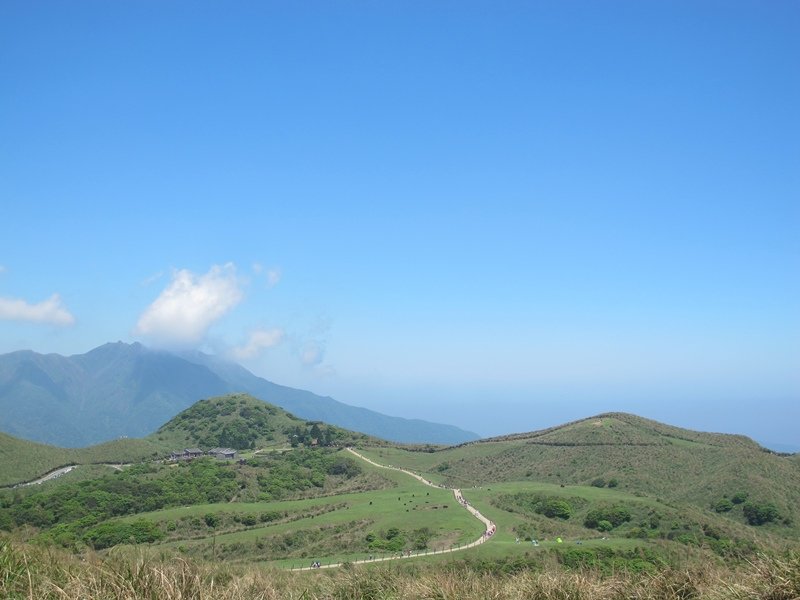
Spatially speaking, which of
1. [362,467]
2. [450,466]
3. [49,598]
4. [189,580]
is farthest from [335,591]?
[450,466]

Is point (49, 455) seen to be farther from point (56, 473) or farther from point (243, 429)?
point (243, 429)

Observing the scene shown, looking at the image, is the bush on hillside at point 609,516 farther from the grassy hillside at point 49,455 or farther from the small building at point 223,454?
the grassy hillside at point 49,455

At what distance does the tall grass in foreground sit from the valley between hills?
1.72 ft

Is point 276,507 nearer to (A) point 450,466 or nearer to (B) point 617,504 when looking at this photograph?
(B) point 617,504

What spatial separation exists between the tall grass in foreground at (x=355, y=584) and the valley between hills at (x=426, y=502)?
0.52 meters

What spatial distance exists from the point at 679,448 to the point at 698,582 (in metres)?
70.5

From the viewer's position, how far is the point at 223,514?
4997 cm

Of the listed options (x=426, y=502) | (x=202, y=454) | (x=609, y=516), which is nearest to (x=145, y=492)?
(x=426, y=502)

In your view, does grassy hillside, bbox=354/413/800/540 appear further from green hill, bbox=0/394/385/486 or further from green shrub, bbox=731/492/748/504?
green hill, bbox=0/394/385/486

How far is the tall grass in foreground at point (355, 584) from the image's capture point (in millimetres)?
9188

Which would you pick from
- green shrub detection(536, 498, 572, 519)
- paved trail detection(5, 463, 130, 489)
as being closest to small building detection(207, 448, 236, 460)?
paved trail detection(5, 463, 130, 489)

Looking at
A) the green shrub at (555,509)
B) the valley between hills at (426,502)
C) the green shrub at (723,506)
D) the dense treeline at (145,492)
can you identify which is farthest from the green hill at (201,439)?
the green shrub at (723,506)

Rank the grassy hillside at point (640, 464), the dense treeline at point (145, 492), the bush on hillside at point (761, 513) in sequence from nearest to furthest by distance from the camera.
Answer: the dense treeline at point (145, 492), the bush on hillside at point (761, 513), the grassy hillside at point (640, 464)

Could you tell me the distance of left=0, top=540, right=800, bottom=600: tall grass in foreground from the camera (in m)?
9.19
